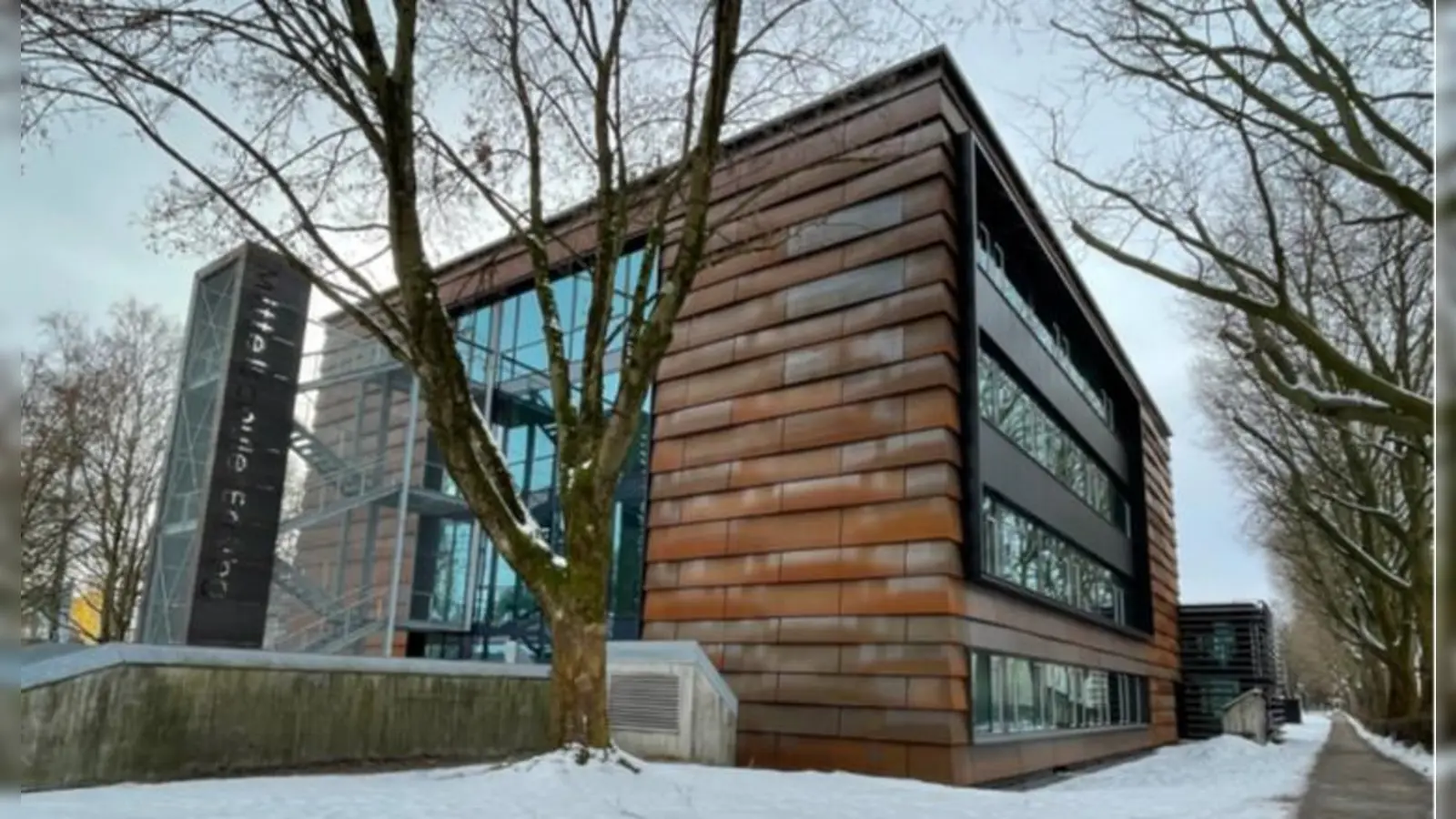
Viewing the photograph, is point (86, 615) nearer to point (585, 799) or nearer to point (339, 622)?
point (339, 622)

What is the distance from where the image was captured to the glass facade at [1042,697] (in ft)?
38.7

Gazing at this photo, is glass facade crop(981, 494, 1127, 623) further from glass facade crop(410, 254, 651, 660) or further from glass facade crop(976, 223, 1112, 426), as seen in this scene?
glass facade crop(410, 254, 651, 660)

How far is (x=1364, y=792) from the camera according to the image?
12.4m

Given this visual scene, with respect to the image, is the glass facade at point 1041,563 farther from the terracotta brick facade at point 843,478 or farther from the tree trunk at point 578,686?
the tree trunk at point 578,686

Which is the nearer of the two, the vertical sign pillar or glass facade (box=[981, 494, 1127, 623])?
glass facade (box=[981, 494, 1127, 623])

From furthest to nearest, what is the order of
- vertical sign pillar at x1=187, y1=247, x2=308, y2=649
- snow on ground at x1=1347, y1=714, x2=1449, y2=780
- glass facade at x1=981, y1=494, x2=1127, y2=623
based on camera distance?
1. snow on ground at x1=1347, y1=714, x2=1449, y2=780
2. vertical sign pillar at x1=187, y1=247, x2=308, y2=649
3. glass facade at x1=981, y1=494, x2=1127, y2=623

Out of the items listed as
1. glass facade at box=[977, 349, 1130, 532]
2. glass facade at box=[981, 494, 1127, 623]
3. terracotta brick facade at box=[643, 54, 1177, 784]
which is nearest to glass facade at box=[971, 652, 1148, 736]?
terracotta brick facade at box=[643, 54, 1177, 784]

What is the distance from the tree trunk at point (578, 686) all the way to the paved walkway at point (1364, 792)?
23.4ft

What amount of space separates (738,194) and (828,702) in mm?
7349

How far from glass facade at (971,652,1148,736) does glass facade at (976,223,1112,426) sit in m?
5.34

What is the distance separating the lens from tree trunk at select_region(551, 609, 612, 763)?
7332 mm

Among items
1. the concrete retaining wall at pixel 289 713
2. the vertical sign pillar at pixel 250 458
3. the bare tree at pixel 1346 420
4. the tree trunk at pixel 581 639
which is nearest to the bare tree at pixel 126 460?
the vertical sign pillar at pixel 250 458

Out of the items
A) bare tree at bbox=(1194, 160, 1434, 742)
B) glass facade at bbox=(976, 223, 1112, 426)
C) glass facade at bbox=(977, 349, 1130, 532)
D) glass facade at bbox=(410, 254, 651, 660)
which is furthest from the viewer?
glass facade at bbox=(410, 254, 651, 660)

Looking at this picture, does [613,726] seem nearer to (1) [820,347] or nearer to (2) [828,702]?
(2) [828,702]
